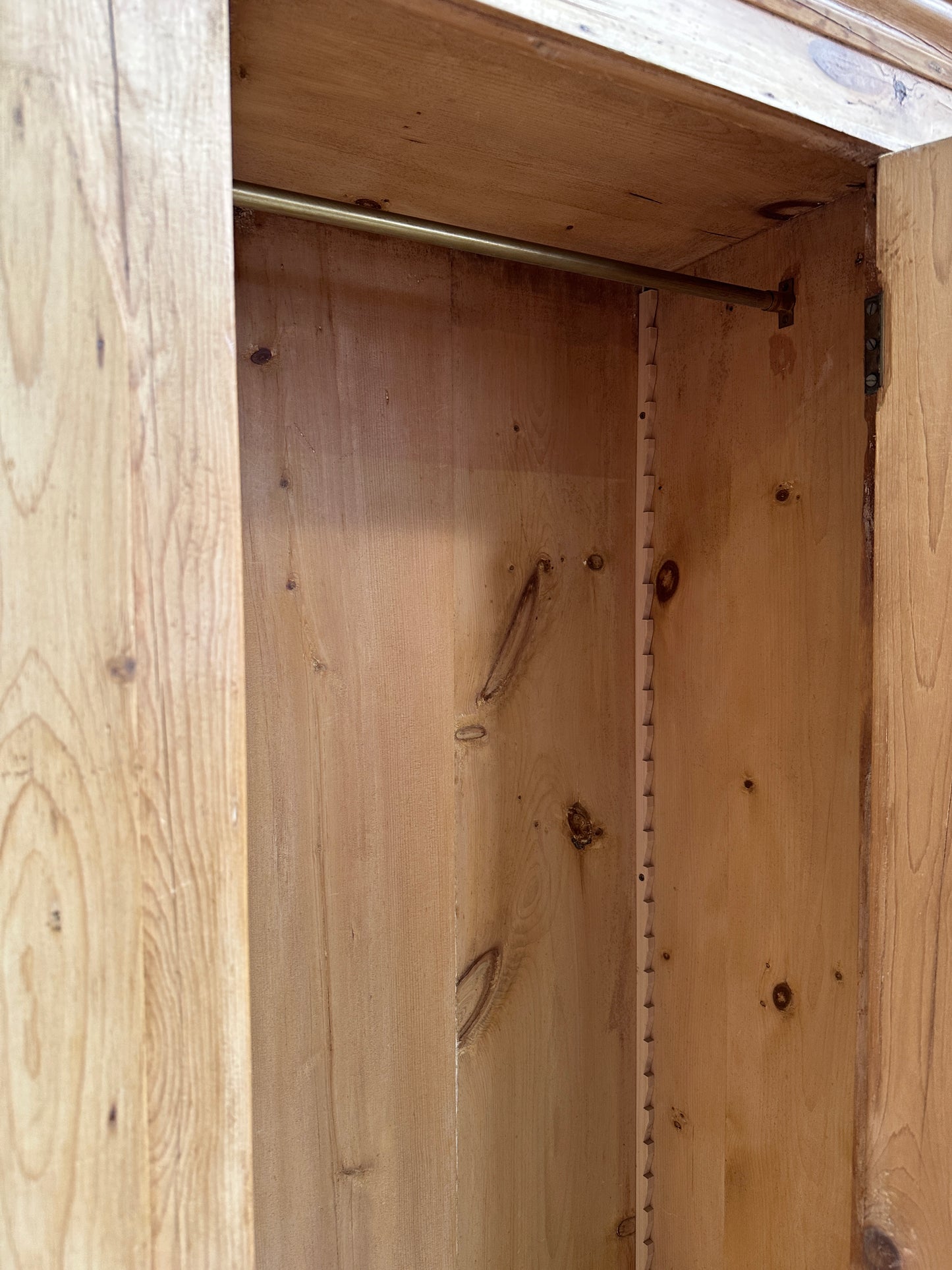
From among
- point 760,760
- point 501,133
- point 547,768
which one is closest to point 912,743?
point 760,760

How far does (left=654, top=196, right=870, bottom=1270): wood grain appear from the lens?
1.06 meters

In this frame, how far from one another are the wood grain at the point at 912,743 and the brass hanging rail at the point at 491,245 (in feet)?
0.75

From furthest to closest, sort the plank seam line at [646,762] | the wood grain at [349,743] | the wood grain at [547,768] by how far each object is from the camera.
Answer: the plank seam line at [646,762] < the wood grain at [547,768] < the wood grain at [349,743]

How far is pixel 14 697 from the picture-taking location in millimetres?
494

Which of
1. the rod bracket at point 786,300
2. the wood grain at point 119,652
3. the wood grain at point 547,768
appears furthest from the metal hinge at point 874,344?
the wood grain at point 119,652

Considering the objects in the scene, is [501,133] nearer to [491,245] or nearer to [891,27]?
[491,245]

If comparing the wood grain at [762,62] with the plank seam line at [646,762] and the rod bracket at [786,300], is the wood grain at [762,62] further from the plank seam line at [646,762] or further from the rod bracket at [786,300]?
the plank seam line at [646,762]

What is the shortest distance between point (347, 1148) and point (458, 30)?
113 cm

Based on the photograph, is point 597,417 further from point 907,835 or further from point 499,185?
point 907,835

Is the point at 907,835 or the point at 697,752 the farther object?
the point at 697,752

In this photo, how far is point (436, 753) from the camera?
1157mm

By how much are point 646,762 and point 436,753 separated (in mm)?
338

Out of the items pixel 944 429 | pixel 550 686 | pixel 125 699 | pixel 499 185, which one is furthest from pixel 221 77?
pixel 550 686

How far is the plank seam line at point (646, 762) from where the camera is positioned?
4.27 feet
